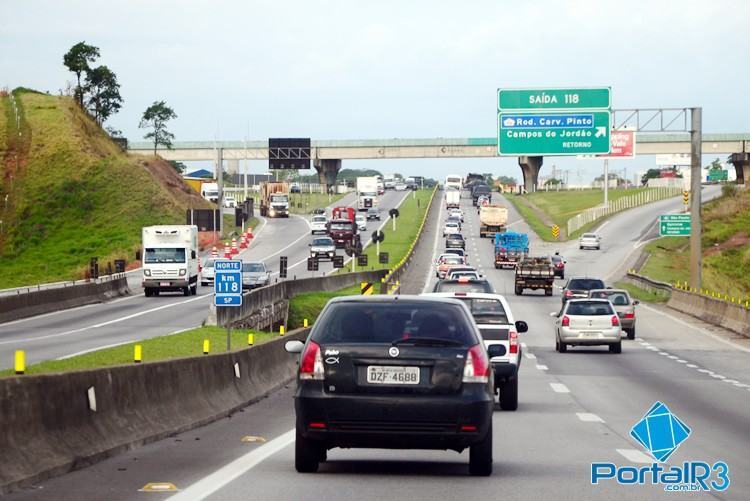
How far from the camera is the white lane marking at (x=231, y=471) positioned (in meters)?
10.6

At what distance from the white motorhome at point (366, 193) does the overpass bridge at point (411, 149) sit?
3.10 meters

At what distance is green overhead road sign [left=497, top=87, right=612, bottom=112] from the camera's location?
57.3 meters

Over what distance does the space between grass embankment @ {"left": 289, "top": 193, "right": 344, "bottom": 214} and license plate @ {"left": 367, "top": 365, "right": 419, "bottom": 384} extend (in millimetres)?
151727

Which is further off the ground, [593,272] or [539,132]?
[539,132]

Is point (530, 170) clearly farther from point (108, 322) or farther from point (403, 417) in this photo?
point (403, 417)

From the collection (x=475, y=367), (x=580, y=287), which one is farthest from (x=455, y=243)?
(x=475, y=367)

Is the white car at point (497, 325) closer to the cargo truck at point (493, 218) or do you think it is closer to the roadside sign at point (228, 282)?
the roadside sign at point (228, 282)

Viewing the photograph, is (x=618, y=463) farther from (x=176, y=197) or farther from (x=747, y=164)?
(x=747, y=164)

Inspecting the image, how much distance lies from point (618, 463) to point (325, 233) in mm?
109086

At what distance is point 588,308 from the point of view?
37.6m

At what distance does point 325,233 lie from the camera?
12219 centimetres

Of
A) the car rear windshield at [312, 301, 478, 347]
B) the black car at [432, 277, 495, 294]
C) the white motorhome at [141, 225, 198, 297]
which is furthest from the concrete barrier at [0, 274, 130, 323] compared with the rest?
the car rear windshield at [312, 301, 478, 347]

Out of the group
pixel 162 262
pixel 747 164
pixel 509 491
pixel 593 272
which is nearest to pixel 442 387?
pixel 509 491

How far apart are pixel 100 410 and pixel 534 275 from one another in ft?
196
